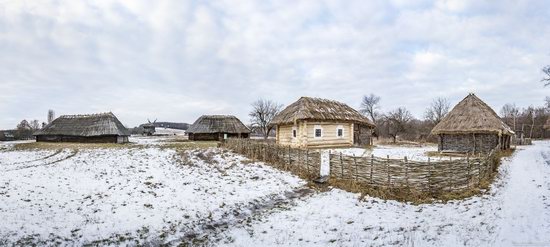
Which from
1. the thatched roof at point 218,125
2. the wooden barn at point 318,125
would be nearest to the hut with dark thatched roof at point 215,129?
the thatched roof at point 218,125

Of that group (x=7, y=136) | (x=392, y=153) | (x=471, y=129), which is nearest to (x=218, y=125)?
(x=392, y=153)

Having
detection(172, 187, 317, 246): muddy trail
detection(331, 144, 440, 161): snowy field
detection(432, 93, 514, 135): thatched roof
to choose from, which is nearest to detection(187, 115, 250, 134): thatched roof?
detection(331, 144, 440, 161): snowy field

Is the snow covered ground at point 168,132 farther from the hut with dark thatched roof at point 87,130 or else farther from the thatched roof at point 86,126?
the hut with dark thatched roof at point 87,130

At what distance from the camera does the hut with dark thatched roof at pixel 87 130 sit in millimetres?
36438

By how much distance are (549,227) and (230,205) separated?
29.9 ft

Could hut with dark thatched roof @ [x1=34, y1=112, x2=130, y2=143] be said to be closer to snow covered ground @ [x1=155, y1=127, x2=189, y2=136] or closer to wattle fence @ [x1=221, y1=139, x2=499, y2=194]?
wattle fence @ [x1=221, y1=139, x2=499, y2=194]

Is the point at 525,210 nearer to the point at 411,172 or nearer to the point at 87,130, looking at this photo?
the point at 411,172

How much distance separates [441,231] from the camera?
8.15 metres

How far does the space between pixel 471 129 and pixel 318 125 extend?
11.4 m

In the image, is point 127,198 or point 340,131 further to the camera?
point 340,131

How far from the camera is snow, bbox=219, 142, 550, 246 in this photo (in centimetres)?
764

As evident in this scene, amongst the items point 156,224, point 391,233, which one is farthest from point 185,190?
point 391,233

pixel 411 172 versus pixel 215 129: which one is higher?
pixel 215 129

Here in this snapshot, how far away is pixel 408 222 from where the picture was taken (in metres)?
9.41
